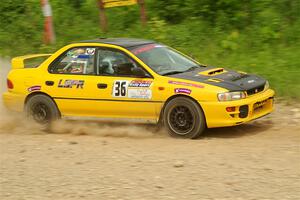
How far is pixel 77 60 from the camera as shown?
9.27 m

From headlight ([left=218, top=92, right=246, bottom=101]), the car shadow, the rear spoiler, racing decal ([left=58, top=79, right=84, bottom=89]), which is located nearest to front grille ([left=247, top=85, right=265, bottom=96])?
headlight ([left=218, top=92, right=246, bottom=101])

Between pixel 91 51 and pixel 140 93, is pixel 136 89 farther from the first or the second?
pixel 91 51

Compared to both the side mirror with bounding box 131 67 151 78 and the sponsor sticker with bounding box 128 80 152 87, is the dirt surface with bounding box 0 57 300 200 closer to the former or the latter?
the sponsor sticker with bounding box 128 80 152 87

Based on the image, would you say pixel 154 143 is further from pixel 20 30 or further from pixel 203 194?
Result: pixel 20 30

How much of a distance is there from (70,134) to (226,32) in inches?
246

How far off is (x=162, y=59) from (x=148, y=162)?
2779 millimetres

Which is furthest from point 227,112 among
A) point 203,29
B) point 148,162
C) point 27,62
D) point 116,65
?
point 203,29

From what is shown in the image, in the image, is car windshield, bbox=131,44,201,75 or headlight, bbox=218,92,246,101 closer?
headlight, bbox=218,92,246,101

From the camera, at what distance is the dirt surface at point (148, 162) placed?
18.4 ft

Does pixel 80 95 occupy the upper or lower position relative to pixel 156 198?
upper

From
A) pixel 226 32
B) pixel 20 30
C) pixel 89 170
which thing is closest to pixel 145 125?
pixel 89 170

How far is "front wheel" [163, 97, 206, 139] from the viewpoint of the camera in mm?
8180

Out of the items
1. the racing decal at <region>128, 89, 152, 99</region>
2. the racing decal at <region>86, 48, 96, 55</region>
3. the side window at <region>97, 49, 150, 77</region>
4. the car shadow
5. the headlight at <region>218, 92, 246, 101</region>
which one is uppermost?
the racing decal at <region>86, 48, 96, 55</region>

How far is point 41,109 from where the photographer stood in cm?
948
